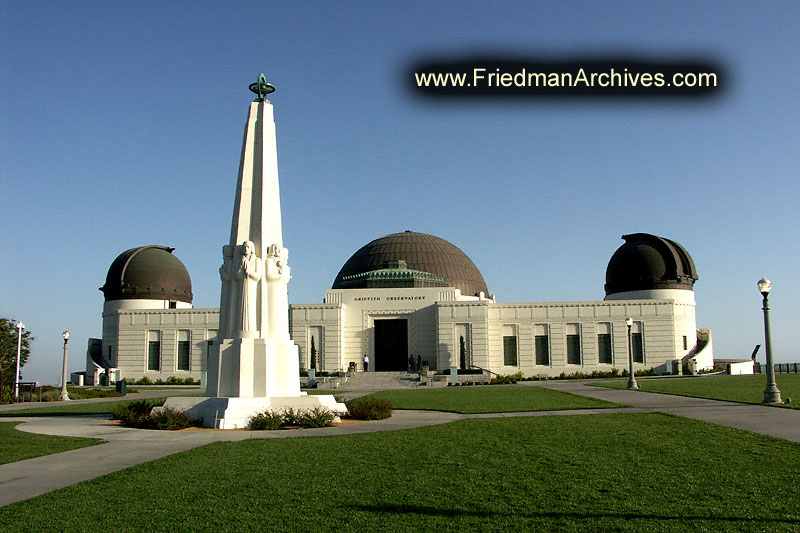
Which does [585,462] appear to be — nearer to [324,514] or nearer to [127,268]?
[324,514]

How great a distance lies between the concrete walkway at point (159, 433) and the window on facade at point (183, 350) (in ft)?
104

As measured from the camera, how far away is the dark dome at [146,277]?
54.3 meters

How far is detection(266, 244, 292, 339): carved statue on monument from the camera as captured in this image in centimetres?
1825

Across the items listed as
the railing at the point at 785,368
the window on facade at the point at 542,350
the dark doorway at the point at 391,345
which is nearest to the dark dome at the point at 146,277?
the dark doorway at the point at 391,345

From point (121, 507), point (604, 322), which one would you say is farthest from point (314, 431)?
point (604, 322)

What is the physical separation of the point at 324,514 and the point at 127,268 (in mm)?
53407

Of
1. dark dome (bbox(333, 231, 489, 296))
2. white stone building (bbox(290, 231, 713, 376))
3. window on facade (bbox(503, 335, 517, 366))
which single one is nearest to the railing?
white stone building (bbox(290, 231, 713, 376))

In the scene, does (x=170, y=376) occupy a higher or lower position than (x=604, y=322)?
lower

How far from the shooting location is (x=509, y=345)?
4928cm

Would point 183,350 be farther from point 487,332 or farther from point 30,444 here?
point 30,444

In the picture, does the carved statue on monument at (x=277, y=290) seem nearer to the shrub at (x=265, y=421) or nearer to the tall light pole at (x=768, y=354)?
the shrub at (x=265, y=421)

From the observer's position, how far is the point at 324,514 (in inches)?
260

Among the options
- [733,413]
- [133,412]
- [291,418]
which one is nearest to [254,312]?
[291,418]

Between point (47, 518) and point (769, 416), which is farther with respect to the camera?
point (769, 416)
